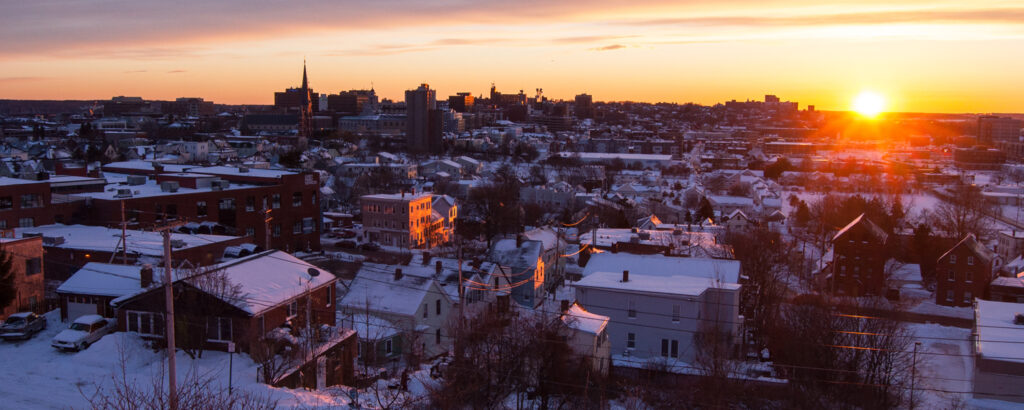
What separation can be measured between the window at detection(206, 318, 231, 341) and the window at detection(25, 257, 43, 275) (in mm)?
5061

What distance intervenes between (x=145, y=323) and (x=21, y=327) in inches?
63.7

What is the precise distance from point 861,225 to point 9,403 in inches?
722

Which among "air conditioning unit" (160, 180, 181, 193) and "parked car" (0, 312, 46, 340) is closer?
"parked car" (0, 312, 46, 340)

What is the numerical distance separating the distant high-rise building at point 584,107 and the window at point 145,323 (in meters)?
142

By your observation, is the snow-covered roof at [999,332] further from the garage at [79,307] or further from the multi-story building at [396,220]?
the multi-story building at [396,220]

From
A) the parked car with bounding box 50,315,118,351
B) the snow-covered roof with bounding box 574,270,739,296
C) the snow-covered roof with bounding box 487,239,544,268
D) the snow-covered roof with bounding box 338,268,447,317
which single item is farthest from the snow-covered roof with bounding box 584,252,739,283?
the parked car with bounding box 50,315,118,351

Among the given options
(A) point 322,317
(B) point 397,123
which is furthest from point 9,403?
(B) point 397,123

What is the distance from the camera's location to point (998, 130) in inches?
4385

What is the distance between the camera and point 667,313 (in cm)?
1282

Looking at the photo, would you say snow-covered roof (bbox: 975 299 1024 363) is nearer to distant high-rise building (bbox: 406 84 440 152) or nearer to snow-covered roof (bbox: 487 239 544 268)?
snow-covered roof (bbox: 487 239 544 268)

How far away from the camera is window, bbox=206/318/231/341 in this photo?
333 inches

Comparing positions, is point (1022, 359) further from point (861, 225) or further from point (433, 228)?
point (433, 228)

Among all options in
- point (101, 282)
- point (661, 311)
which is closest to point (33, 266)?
point (101, 282)

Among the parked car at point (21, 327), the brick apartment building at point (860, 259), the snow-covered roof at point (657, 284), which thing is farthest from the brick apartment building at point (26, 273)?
the brick apartment building at point (860, 259)
